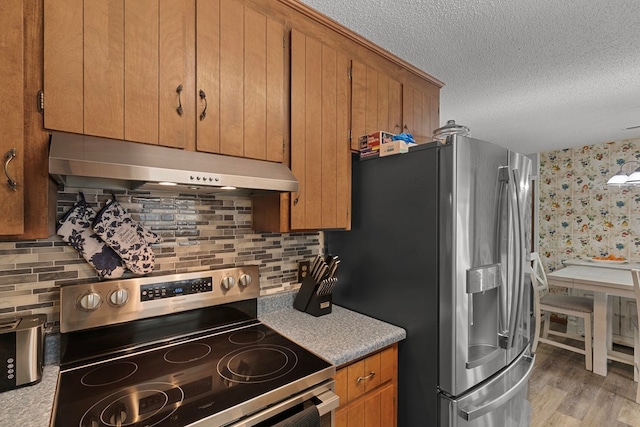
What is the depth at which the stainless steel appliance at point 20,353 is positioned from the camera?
0.92 meters

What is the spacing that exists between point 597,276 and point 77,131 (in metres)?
4.21

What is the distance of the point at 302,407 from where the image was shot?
1.06 m

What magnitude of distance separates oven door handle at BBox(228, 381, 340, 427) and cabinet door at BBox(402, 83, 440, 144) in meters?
1.53

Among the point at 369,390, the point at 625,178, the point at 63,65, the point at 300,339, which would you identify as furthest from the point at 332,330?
the point at 625,178

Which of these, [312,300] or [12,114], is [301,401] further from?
[12,114]

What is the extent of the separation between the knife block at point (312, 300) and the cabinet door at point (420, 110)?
112cm

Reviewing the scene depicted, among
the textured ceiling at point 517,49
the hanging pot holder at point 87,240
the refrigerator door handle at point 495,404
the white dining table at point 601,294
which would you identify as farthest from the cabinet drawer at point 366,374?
the white dining table at point 601,294

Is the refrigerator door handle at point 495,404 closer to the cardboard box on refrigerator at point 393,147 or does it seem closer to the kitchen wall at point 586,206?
the cardboard box on refrigerator at point 393,147

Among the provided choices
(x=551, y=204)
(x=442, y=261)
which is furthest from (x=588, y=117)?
(x=442, y=261)

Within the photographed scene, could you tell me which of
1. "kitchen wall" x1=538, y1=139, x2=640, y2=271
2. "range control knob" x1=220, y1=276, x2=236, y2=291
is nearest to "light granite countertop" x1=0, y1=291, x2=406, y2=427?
"range control knob" x1=220, y1=276, x2=236, y2=291

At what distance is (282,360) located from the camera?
1.15 meters

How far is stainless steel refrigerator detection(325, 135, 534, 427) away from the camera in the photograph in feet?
4.22

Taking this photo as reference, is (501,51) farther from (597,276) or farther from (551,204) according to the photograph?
(551,204)

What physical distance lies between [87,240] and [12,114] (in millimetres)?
510
